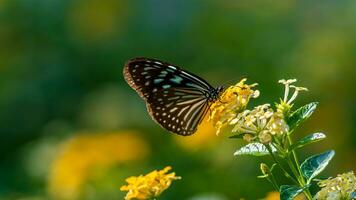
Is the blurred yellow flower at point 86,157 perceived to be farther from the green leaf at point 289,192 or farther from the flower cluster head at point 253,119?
the green leaf at point 289,192

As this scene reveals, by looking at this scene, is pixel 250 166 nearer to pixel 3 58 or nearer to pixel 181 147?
pixel 181 147

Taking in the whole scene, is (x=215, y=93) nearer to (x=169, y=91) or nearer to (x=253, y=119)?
(x=169, y=91)

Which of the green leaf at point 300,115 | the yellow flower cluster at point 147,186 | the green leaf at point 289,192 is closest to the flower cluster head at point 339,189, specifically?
the green leaf at point 289,192

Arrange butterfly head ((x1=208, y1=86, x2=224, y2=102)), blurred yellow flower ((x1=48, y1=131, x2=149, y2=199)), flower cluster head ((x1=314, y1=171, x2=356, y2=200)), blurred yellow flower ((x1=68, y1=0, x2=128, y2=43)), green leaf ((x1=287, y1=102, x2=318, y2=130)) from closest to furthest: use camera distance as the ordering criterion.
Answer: flower cluster head ((x1=314, y1=171, x2=356, y2=200)) → green leaf ((x1=287, y1=102, x2=318, y2=130)) → butterfly head ((x1=208, y1=86, x2=224, y2=102)) → blurred yellow flower ((x1=48, y1=131, x2=149, y2=199)) → blurred yellow flower ((x1=68, y1=0, x2=128, y2=43))

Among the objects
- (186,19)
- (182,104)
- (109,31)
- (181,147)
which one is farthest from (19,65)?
(182,104)

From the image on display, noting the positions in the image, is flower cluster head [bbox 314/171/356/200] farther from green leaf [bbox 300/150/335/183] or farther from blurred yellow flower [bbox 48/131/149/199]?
blurred yellow flower [bbox 48/131/149/199]

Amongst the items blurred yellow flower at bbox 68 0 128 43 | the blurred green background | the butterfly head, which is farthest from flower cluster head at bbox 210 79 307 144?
blurred yellow flower at bbox 68 0 128 43
